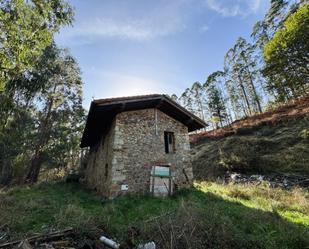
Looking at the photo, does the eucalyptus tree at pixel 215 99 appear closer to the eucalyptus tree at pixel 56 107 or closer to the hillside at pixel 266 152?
the hillside at pixel 266 152

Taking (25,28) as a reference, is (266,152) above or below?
below

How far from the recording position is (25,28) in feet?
20.9

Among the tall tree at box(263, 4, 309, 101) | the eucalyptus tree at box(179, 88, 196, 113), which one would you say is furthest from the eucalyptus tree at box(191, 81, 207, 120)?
the tall tree at box(263, 4, 309, 101)

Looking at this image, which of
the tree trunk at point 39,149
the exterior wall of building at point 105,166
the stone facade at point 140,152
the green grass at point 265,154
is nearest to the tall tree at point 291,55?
the green grass at point 265,154

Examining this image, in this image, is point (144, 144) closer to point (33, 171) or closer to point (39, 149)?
point (39, 149)

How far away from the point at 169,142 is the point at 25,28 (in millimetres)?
8641

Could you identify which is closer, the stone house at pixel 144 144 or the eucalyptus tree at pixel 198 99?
the stone house at pixel 144 144

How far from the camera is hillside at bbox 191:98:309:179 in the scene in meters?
15.5

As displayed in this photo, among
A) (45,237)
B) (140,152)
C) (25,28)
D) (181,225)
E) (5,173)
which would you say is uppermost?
(25,28)

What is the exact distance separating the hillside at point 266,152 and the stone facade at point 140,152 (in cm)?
589

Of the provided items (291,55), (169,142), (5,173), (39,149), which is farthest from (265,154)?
(5,173)

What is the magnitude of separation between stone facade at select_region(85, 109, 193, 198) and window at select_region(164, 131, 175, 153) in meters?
0.17

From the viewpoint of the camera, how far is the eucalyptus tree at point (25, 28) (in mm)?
6160

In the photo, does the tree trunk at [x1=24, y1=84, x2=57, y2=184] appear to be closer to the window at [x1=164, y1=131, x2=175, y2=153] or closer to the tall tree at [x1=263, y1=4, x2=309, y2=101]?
the window at [x1=164, y1=131, x2=175, y2=153]
